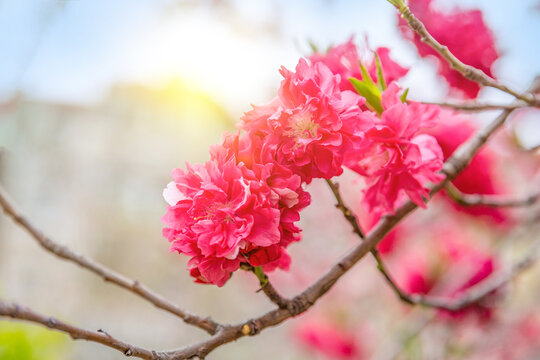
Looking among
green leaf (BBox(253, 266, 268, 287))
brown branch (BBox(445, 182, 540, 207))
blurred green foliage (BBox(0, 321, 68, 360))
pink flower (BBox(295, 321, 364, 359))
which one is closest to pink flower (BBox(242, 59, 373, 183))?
green leaf (BBox(253, 266, 268, 287))

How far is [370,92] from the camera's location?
50 centimetres

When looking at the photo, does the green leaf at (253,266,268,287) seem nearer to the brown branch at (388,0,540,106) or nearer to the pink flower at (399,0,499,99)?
the brown branch at (388,0,540,106)

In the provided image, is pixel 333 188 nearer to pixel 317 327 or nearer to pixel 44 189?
pixel 317 327

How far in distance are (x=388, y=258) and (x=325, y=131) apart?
1.21m

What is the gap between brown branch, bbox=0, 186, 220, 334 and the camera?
0.55 meters

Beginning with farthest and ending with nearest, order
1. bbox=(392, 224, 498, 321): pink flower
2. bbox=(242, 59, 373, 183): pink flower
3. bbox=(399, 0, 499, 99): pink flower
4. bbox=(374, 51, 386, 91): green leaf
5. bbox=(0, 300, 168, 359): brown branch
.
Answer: bbox=(392, 224, 498, 321): pink flower → bbox=(399, 0, 499, 99): pink flower → bbox=(374, 51, 386, 91): green leaf → bbox=(242, 59, 373, 183): pink flower → bbox=(0, 300, 168, 359): brown branch

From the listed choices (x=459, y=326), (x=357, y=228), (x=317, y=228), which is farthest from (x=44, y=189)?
(x=357, y=228)

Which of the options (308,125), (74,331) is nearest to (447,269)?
(308,125)

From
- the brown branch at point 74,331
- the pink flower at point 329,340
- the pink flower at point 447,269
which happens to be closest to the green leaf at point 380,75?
the brown branch at point 74,331

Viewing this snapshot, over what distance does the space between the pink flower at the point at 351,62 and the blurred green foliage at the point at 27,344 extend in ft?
2.94

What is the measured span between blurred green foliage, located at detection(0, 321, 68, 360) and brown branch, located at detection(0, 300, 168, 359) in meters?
0.77

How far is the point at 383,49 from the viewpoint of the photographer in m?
0.57

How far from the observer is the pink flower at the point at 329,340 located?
167cm

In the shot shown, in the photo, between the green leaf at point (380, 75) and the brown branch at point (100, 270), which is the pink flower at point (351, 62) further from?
the brown branch at point (100, 270)
